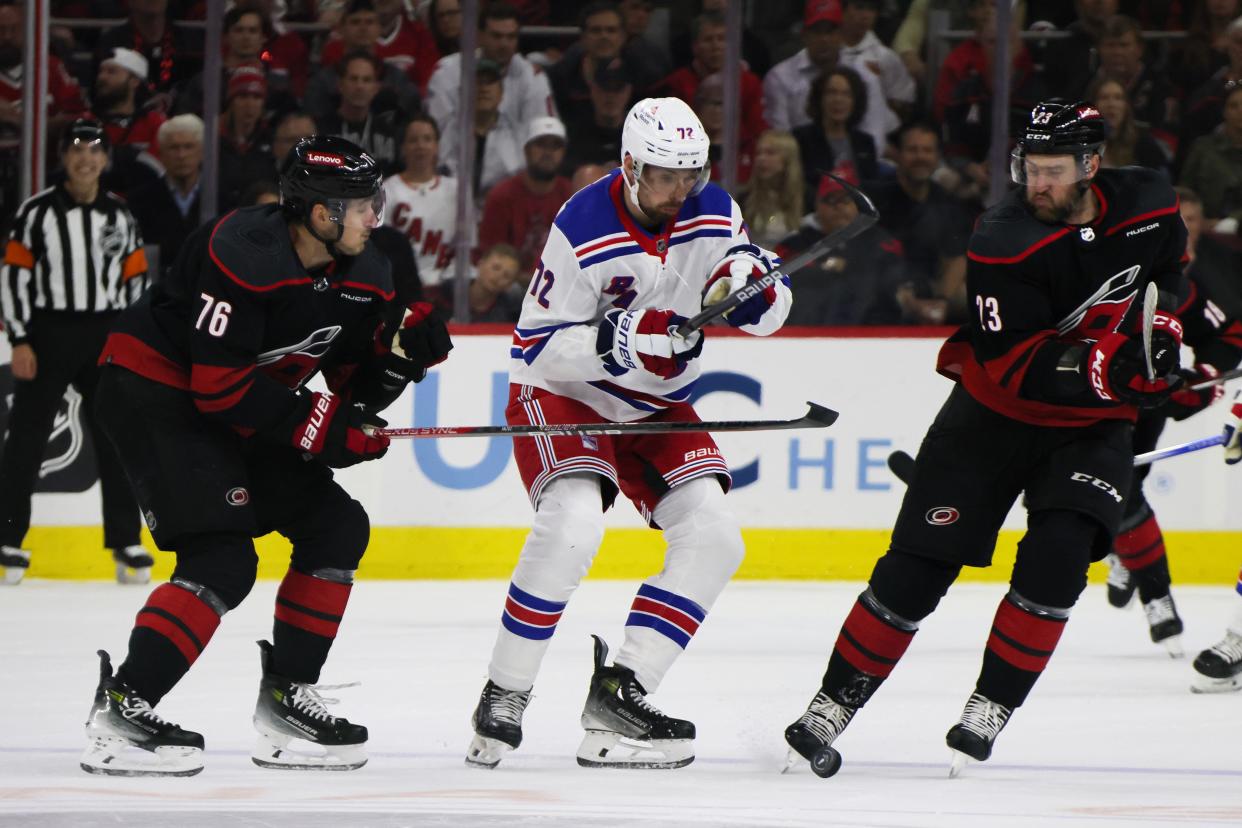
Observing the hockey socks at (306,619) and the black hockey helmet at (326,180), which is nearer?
the black hockey helmet at (326,180)

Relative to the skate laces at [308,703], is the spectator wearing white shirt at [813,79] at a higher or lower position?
higher

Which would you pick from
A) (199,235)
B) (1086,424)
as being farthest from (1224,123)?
(199,235)

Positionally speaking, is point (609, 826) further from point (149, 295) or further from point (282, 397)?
point (149, 295)

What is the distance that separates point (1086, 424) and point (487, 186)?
3896mm

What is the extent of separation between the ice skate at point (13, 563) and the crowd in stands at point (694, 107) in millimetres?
1214

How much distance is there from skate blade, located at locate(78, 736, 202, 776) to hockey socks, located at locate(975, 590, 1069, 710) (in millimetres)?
1394

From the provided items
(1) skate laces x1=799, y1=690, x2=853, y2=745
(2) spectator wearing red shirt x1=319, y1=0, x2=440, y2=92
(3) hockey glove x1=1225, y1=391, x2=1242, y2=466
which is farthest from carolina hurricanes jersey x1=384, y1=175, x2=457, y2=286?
(1) skate laces x1=799, y1=690, x2=853, y2=745

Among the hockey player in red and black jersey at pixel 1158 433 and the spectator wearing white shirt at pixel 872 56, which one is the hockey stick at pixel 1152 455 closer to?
the hockey player in red and black jersey at pixel 1158 433

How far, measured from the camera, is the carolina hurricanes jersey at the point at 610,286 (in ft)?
11.8

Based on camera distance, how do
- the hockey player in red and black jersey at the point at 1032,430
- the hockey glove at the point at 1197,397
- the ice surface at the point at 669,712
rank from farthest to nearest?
the hockey glove at the point at 1197,397 → the hockey player in red and black jersey at the point at 1032,430 → the ice surface at the point at 669,712

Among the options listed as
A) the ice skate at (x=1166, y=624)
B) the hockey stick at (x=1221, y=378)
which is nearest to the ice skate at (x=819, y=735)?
the hockey stick at (x=1221, y=378)

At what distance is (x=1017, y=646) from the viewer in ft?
11.1

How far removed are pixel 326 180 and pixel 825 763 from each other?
53.1 inches

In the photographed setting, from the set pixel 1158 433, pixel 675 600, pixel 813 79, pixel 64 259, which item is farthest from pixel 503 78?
pixel 675 600
